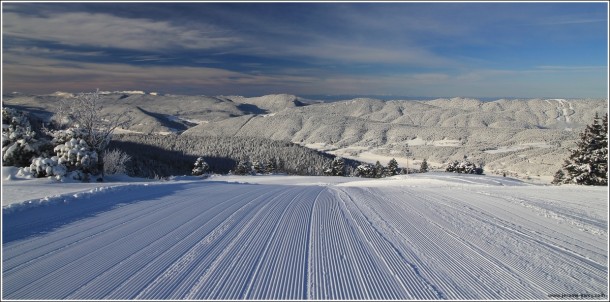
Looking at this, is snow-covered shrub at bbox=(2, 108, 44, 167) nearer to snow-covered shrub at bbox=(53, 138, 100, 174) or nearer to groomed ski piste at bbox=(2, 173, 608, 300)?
snow-covered shrub at bbox=(53, 138, 100, 174)

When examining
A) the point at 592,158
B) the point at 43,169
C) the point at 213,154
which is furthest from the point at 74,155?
the point at 213,154

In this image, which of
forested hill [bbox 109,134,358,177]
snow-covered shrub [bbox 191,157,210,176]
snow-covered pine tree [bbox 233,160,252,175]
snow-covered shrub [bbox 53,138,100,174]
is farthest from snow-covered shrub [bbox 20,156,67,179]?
forested hill [bbox 109,134,358,177]

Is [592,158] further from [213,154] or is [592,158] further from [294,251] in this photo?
[213,154]

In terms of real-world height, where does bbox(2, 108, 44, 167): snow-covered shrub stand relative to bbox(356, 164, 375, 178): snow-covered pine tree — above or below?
above

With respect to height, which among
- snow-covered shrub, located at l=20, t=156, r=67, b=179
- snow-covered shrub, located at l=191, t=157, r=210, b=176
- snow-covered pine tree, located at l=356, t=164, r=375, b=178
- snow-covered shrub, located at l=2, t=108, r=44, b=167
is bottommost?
snow-covered pine tree, located at l=356, t=164, r=375, b=178

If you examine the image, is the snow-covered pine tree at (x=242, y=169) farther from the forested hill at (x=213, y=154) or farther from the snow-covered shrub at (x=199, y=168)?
the snow-covered shrub at (x=199, y=168)

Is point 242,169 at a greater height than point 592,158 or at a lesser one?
lesser

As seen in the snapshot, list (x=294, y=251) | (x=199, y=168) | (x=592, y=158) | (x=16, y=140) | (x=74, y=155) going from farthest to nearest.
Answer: (x=199, y=168)
(x=592, y=158)
(x=74, y=155)
(x=16, y=140)
(x=294, y=251)
